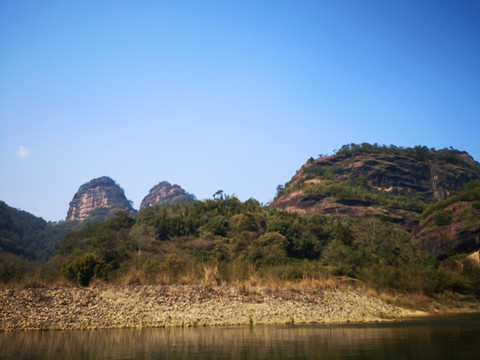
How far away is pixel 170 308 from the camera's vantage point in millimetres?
22594

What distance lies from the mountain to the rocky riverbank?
272ft

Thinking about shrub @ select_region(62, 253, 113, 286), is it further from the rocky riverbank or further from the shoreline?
the rocky riverbank

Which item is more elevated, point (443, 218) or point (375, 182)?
point (375, 182)

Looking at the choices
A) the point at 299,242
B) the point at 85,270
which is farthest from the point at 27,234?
the point at 85,270

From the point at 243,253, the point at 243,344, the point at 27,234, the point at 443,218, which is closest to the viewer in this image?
the point at 243,344

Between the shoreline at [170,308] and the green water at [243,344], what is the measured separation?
1.71m

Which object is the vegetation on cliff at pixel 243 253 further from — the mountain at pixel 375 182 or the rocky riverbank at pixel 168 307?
the mountain at pixel 375 182

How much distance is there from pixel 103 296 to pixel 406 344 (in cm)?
1754

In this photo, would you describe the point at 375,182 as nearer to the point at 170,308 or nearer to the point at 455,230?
the point at 455,230

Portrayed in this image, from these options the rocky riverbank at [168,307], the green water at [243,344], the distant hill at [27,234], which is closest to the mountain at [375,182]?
the distant hill at [27,234]

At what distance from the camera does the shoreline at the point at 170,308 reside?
21078 millimetres

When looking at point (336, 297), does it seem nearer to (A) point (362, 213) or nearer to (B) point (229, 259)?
(B) point (229, 259)

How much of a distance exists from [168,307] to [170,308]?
0.48 ft

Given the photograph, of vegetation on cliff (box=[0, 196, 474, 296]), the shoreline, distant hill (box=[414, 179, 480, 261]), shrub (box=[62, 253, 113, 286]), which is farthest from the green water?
distant hill (box=[414, 179, 480, 261])
